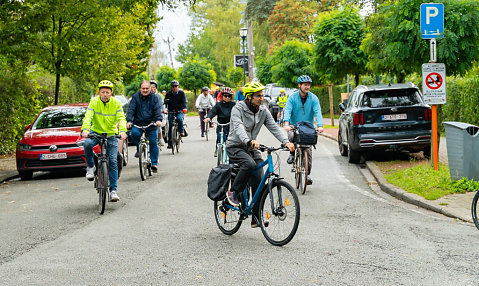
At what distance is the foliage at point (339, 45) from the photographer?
25594 mm

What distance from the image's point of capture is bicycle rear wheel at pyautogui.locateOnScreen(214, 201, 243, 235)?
7.72 meters

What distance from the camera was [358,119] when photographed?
14.8 meters

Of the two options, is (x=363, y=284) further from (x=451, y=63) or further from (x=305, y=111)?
(x=451, y=63)

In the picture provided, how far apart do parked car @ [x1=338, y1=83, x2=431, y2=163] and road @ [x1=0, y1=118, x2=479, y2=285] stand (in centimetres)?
299

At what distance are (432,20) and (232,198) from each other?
5997 mm

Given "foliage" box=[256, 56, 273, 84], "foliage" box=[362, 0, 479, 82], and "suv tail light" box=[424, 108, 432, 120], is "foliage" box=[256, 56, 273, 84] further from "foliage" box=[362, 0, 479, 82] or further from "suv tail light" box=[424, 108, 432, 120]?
"foliage" box=[362, 0, 479, 82]

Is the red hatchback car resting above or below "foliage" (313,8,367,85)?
below

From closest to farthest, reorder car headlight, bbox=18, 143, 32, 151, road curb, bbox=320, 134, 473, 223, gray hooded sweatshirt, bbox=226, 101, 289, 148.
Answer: gray hooded sweatshirt, bbox=226, 101, 289, 148 → road curb, bbox=320, 134, 473, 223 → car headlight, bbox=18, 143, 32, 151

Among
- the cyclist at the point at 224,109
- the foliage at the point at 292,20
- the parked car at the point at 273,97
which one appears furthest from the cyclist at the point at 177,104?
the foliage at the point at 292,20

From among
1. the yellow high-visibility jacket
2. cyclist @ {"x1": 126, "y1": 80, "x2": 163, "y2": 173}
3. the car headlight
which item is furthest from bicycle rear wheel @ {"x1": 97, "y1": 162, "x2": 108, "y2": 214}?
the car headlight

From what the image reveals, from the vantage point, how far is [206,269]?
613 centimetres

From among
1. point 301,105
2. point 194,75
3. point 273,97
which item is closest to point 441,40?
point 301,105

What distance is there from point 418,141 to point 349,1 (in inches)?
238

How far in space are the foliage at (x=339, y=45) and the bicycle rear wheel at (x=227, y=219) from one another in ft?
59.8
